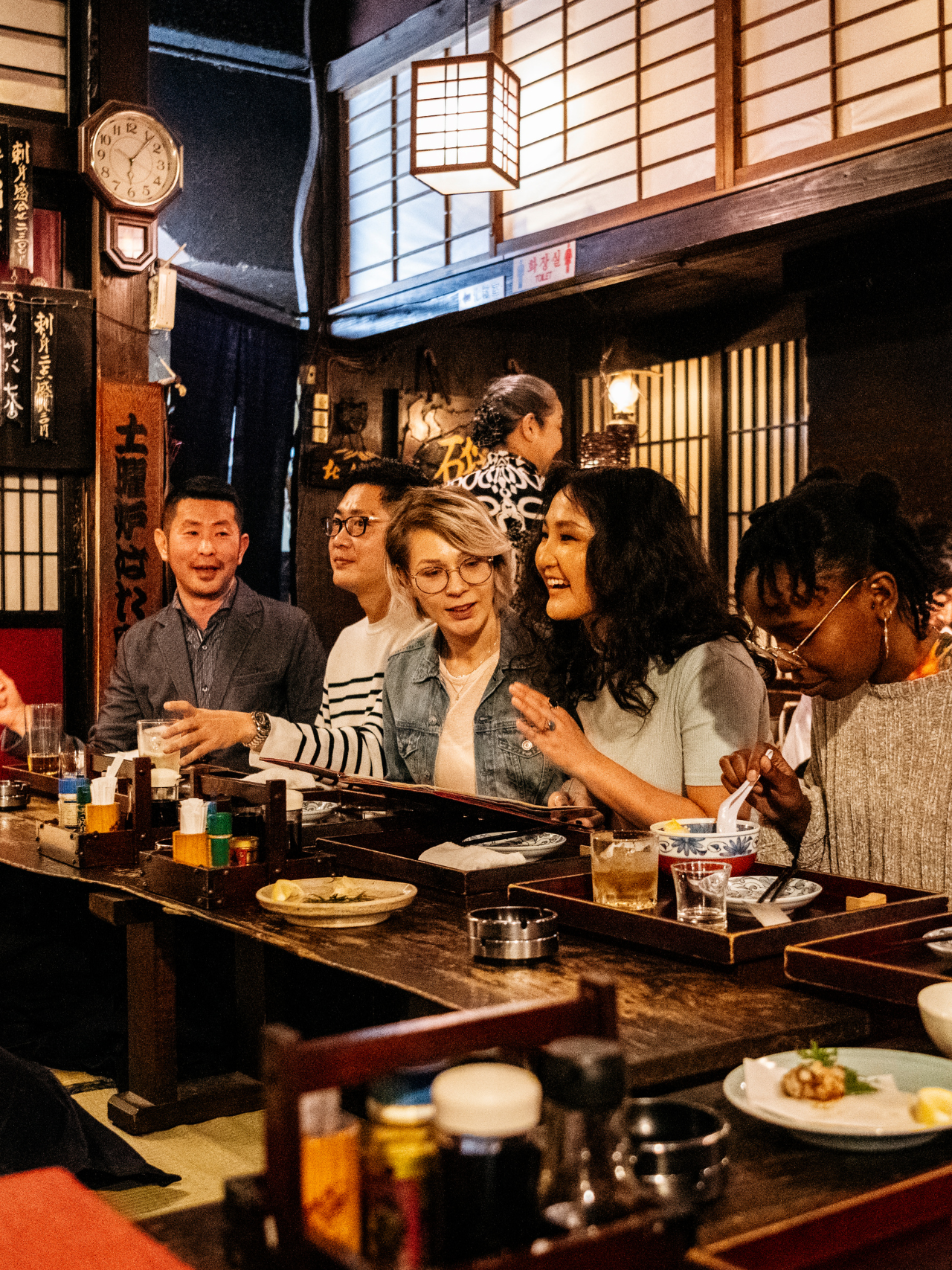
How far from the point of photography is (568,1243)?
84cm

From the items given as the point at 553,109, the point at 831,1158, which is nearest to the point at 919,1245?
the point at 831,1158

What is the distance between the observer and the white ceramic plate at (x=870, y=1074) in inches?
45.1

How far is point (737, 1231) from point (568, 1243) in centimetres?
26

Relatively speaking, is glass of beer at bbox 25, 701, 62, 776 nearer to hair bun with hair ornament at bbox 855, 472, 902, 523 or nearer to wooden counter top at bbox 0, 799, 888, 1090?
wooden counter top at bbox 0, 799, 888, 1090

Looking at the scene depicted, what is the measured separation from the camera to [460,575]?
10.1 feet

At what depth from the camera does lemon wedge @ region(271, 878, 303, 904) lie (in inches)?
85.7

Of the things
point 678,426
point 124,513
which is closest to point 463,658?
point 124,513

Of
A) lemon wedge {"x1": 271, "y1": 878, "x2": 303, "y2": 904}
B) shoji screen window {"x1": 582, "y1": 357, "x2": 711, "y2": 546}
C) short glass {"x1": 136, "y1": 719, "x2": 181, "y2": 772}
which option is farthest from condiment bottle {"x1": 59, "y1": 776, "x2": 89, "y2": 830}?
shoji screen window {"x1": 582, "y1": 357, "x2": 711, "y2": 546}

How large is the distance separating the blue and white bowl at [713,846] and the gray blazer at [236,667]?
10.2ft

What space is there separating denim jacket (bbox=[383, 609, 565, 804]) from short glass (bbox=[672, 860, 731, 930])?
110 centimetres

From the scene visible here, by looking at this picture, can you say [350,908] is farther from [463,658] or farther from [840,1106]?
[463,658]

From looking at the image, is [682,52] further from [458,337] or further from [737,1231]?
[737,1231]

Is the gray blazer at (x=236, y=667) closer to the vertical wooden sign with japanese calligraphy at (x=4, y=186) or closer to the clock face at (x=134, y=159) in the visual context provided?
the vertical wooden sign with japanese calligraphy at (x=4, y=186)

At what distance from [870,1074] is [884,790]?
1.00 meters
